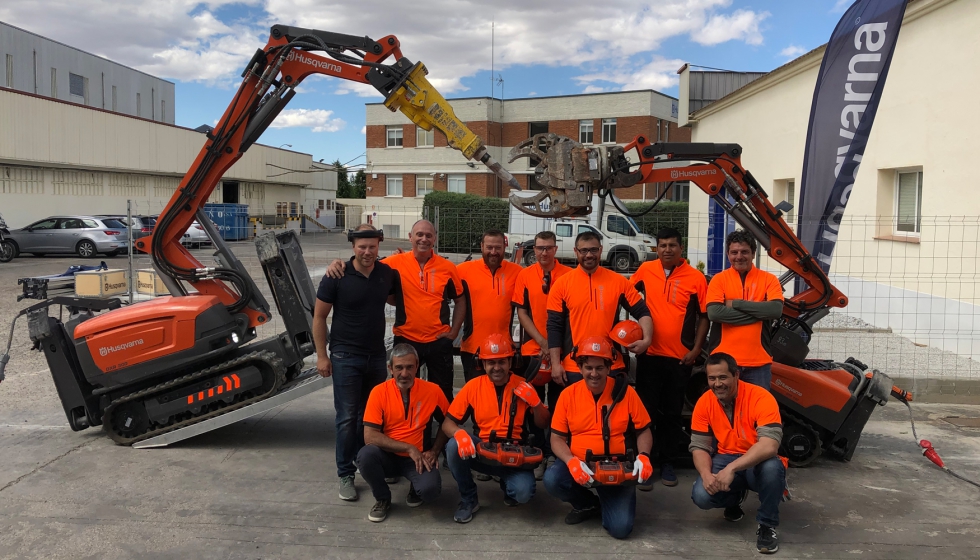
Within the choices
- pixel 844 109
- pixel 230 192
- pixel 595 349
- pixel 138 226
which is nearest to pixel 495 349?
pixel 595 349

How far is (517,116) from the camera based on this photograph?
1598 inches

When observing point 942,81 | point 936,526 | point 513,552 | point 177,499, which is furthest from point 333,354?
point 942,81

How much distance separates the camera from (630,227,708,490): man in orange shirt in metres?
5.26

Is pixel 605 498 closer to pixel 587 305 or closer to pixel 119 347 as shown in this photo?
pixel 587 305

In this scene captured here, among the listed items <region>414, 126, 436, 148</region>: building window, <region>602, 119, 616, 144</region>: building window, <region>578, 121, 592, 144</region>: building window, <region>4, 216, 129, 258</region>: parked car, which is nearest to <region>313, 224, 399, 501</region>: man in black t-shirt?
<region>4, 216, 129, 258</region>: parked car

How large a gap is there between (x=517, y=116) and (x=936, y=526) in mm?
37721

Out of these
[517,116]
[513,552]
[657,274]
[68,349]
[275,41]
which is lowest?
[513,552]

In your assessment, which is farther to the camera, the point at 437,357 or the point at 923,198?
the point at 923,198

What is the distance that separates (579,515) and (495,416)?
31.5 inches

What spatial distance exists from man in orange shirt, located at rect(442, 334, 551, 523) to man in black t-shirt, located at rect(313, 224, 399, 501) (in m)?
0.77

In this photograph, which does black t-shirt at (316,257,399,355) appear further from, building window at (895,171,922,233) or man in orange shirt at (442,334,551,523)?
building window at (895,171,922,233)

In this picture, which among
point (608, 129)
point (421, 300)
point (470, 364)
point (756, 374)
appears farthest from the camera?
point (608, 129)

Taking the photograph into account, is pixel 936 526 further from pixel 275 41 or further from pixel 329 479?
pixel 275 41

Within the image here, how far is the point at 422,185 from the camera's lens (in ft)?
132
